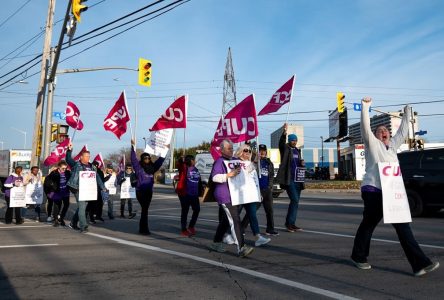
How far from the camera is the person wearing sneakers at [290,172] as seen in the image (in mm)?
9195

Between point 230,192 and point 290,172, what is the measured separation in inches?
106

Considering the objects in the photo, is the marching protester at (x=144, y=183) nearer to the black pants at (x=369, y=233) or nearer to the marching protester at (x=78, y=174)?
the marching protester at (x=78, y=174)

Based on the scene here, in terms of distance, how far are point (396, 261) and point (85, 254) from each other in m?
4.65

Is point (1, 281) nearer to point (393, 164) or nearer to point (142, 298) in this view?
point (142, 298)

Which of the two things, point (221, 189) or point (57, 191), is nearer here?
point (221, 189)

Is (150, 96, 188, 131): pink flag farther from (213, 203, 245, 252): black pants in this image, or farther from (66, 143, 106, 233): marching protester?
(213, 203, 245, 252): black pants

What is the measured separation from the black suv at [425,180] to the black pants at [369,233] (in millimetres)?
7037

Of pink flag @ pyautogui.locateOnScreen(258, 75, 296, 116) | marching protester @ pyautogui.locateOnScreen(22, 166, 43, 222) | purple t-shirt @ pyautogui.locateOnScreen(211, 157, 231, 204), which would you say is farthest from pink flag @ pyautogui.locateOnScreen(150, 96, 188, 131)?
marching protester @ pyautogui.locateOnScreen(22, 166, 43, 222)

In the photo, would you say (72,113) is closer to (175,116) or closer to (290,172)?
(175,116)

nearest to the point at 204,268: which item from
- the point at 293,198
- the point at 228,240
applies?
the point at 228,240

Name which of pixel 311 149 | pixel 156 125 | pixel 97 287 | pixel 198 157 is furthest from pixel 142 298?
pixel 311 149

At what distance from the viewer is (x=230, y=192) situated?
689 cm

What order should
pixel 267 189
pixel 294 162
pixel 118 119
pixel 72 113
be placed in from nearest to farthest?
1. pixel 267 189
2. pixel 294 162
3. pixel 118 119
4. pixel 72 113

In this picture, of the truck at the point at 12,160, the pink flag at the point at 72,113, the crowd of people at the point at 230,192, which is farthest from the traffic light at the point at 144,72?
the truck at the point at 12,160
